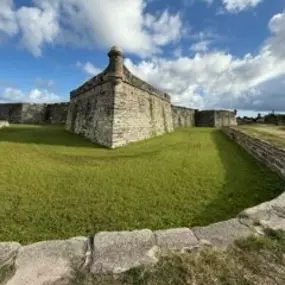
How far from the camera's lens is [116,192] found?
4895mm

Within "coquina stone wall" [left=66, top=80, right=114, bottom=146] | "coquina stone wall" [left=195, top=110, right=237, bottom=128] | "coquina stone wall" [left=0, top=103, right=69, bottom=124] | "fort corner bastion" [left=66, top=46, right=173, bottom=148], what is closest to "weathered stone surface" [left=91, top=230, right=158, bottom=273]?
"fort corner bastion" [left=66, top=46, right=173, bottom=148]

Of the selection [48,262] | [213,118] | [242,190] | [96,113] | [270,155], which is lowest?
[242,190]

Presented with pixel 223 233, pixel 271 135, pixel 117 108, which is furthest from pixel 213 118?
pixel 223 233

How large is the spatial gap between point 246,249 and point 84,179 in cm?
429

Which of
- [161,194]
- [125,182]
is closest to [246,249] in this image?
[161,194]

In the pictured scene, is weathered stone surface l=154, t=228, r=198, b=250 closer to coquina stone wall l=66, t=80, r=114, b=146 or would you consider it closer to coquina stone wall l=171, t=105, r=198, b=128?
coquina stone wall l=66, t=80, r=114, b=146

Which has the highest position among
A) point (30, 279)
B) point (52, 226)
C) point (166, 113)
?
point (166, 113)

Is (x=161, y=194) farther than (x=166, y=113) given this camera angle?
No

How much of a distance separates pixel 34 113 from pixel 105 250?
2789 centimetres

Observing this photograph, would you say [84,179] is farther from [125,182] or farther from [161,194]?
[161,194]

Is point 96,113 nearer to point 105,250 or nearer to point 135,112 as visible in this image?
point 135,112

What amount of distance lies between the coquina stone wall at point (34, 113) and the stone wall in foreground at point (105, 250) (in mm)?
25130

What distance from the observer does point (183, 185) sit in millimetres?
5395

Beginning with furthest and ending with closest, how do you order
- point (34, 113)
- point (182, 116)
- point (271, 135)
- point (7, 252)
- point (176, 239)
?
point (182, 116) → point (34, 113) → point (271, 135) → point (176, 239) → point (7, 252)
